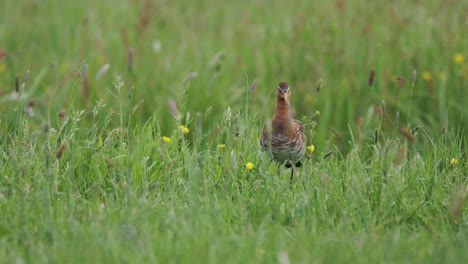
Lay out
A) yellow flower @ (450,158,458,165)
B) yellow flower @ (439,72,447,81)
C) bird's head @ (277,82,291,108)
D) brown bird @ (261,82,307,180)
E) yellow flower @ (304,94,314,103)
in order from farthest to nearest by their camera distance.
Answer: yellow flower @ (304,94,314,103), yellow flower @ (439,72,447,81), bird's head @ (277,82,291,108), brown bird @ (261,82,307,180), yellow flower @ (450,158,458,165)

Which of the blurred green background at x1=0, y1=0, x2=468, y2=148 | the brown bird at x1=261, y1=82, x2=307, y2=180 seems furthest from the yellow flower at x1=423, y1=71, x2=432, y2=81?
the brown bird at x1=261, y1=82, x2=307, y2=180

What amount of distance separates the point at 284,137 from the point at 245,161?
1.00 feet

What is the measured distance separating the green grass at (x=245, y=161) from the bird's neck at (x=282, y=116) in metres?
0.11

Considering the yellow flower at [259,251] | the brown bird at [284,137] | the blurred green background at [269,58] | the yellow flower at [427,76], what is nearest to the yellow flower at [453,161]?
the brown bird at [284,137]

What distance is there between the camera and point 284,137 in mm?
5262

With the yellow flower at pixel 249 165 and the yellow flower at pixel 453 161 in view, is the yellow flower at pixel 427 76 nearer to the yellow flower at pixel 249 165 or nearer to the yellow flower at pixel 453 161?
the yellow flower at pixel 453 161

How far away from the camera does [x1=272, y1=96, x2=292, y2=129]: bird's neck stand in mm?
5320

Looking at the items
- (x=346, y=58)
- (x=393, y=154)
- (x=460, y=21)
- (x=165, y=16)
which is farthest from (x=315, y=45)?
(x=393, y=154)

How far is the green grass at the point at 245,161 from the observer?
155 inches

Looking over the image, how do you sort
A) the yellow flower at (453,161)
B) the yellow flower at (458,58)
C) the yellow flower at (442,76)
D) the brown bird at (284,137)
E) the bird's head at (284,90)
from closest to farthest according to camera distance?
the yellow flower at (453,161)
the brown bird at (284,137)
the bird's head at (284,90)
the yellow flower at (442,76)
the yellow flower at (458,58)

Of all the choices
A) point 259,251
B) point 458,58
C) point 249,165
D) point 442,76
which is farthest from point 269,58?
point 259,251

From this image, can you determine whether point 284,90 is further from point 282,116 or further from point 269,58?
point 269,58

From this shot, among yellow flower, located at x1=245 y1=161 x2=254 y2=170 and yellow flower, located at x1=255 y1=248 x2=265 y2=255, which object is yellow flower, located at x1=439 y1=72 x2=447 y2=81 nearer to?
yellow flower, located at x1=245 y1=161 x2=254 y2=170

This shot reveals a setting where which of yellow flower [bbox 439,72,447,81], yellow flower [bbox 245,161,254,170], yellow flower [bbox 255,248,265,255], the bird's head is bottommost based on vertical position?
yellow flower [bbox 439,72,447,81]
